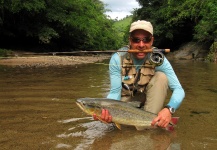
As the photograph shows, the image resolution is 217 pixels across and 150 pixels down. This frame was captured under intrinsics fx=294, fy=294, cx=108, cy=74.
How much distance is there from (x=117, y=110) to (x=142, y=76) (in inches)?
28.3

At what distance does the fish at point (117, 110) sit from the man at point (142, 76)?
380 millimetres

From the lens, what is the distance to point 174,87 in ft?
11.7

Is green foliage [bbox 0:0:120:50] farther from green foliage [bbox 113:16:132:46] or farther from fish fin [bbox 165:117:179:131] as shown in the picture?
fish fin [bbox 165:117:179:131]

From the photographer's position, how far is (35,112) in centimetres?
468

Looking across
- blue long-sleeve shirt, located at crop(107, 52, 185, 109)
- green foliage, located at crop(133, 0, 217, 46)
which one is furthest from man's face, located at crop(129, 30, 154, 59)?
green foliage, located at crop(133, 0, 217, 46)

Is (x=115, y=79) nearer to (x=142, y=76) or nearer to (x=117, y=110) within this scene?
(x=142, y=76)

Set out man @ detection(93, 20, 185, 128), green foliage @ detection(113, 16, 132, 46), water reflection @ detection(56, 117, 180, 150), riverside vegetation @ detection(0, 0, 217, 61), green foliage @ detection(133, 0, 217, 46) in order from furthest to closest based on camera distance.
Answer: green foliage @ detection(113, 16, 132, 46)
green foliage @ detection(133, 0, 217, 46)
riverside vegetation @ detection(0, 0, 217, 61)
man @ detection(93, 20, 185, 128)
water reflection @ detection(56, 117, 180, 150)

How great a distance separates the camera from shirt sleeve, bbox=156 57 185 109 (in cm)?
337

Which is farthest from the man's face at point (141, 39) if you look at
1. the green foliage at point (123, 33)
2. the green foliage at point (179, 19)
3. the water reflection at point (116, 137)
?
the green foliage at point (123, 33)

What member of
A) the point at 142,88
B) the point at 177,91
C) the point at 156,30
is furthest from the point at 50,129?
the point at 156,30

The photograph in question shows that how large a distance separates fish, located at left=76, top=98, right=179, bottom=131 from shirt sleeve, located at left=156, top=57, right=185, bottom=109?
315 mm

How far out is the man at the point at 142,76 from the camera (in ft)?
11.6

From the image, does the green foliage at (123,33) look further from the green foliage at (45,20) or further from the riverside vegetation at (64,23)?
the green foliage at (45,20)

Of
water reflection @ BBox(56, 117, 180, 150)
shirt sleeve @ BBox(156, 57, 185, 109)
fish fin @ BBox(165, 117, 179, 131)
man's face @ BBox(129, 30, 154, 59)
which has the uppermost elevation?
man's face @ BBox(129, 30, 154, 59)
